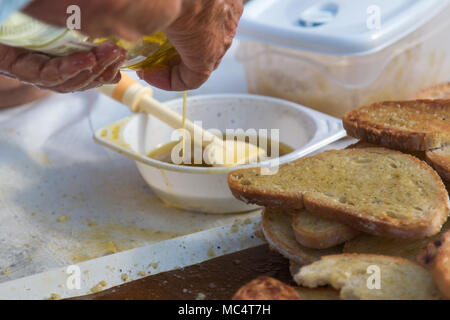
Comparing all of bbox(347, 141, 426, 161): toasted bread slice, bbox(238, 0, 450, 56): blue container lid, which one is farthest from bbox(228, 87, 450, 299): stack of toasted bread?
bbox(238, 0, 450, 56): blue container lid

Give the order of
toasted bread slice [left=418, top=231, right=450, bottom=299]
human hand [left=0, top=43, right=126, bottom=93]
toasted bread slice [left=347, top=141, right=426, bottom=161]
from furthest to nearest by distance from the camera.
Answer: toasted bread slice [left=347, top=141, right=426, bottom=161] → human hand [left=0, top=43, right=126, bottom=93] → toasted bread slice [left=418, top=231, right=450, bottom=299]

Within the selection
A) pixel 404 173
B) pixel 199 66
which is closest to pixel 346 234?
pixel 404 173

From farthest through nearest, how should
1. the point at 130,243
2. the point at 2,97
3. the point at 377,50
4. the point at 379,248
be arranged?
the point at 2,97 → the point at 377,50 → the point at 130,243 → the point at 379,248

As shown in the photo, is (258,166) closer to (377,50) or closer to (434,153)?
(434,153)

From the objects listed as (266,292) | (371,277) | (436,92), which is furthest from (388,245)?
(436,92)

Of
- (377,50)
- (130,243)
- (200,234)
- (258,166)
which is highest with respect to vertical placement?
(377,50)

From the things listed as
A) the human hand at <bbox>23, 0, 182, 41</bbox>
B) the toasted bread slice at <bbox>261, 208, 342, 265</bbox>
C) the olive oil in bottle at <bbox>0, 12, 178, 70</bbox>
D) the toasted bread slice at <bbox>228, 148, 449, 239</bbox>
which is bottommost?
the toasted bread slice at <bbox>261, 208, 342, 265</bbox>

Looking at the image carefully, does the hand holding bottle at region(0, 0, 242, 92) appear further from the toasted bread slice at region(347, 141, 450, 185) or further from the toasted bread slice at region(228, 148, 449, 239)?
the toasted bread slice at region(347, 141, 450, 185)
